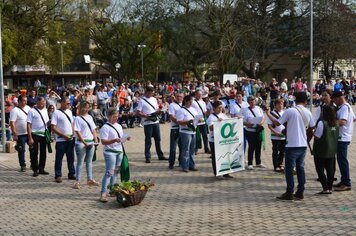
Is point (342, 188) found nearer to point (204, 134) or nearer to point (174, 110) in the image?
point (174, 110)

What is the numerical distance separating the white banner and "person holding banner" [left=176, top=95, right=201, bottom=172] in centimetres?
104

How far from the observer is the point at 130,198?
8320 millimetres

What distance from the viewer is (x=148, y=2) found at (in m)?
47.5

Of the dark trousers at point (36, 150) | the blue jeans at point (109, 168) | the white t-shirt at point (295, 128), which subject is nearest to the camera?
the white t-shirt at point (295, 128)

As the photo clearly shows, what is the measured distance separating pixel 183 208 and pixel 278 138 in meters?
3.45

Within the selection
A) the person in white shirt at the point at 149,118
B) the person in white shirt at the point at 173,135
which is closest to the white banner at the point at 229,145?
the person in white shirt at the point at 173,135

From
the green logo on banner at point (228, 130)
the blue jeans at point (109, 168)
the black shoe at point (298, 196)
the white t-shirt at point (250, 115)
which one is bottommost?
the black shoe at point (298, 196)

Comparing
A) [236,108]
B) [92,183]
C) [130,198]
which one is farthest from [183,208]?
[236,108]

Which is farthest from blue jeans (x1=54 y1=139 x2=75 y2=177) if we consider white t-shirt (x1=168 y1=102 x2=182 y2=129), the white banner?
the white banner

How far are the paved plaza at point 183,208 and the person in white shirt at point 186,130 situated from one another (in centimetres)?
38

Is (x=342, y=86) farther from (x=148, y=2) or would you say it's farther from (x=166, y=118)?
(x=148, y=2)

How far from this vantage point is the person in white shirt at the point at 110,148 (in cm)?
871

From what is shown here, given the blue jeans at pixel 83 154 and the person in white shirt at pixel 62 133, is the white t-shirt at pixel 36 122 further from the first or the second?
the blue jeans at pixel 83 154

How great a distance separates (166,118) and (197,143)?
11.2m
